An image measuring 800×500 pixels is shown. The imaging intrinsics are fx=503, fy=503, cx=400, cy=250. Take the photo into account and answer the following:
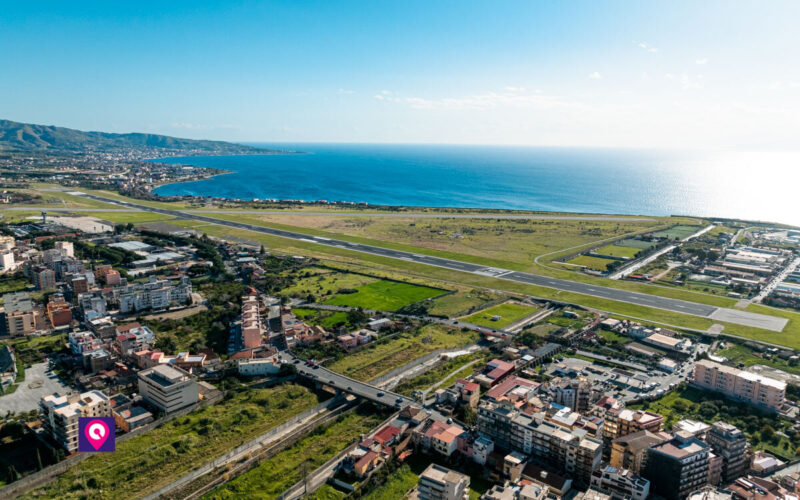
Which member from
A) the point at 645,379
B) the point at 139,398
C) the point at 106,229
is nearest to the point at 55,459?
the point at 139,398

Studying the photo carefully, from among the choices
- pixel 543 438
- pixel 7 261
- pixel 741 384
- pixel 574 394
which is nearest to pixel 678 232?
pixel 741 384

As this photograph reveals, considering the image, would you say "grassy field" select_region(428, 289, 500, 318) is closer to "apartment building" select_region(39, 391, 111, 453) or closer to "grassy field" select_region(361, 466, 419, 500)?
"grassy field" select_region(361, 466, 419, 500)

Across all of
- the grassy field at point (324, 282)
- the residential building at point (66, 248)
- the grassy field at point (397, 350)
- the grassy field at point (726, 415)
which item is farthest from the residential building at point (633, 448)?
the residential building at point (66, 248)

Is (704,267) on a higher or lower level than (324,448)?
higher

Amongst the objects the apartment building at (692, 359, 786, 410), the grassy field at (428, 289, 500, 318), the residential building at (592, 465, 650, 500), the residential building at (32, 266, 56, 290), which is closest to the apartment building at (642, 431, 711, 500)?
the residential building at (592, 465, 650, 500)

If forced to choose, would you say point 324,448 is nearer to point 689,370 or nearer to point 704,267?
point 689,370

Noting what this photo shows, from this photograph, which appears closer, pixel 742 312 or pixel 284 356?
pixel 284 356
